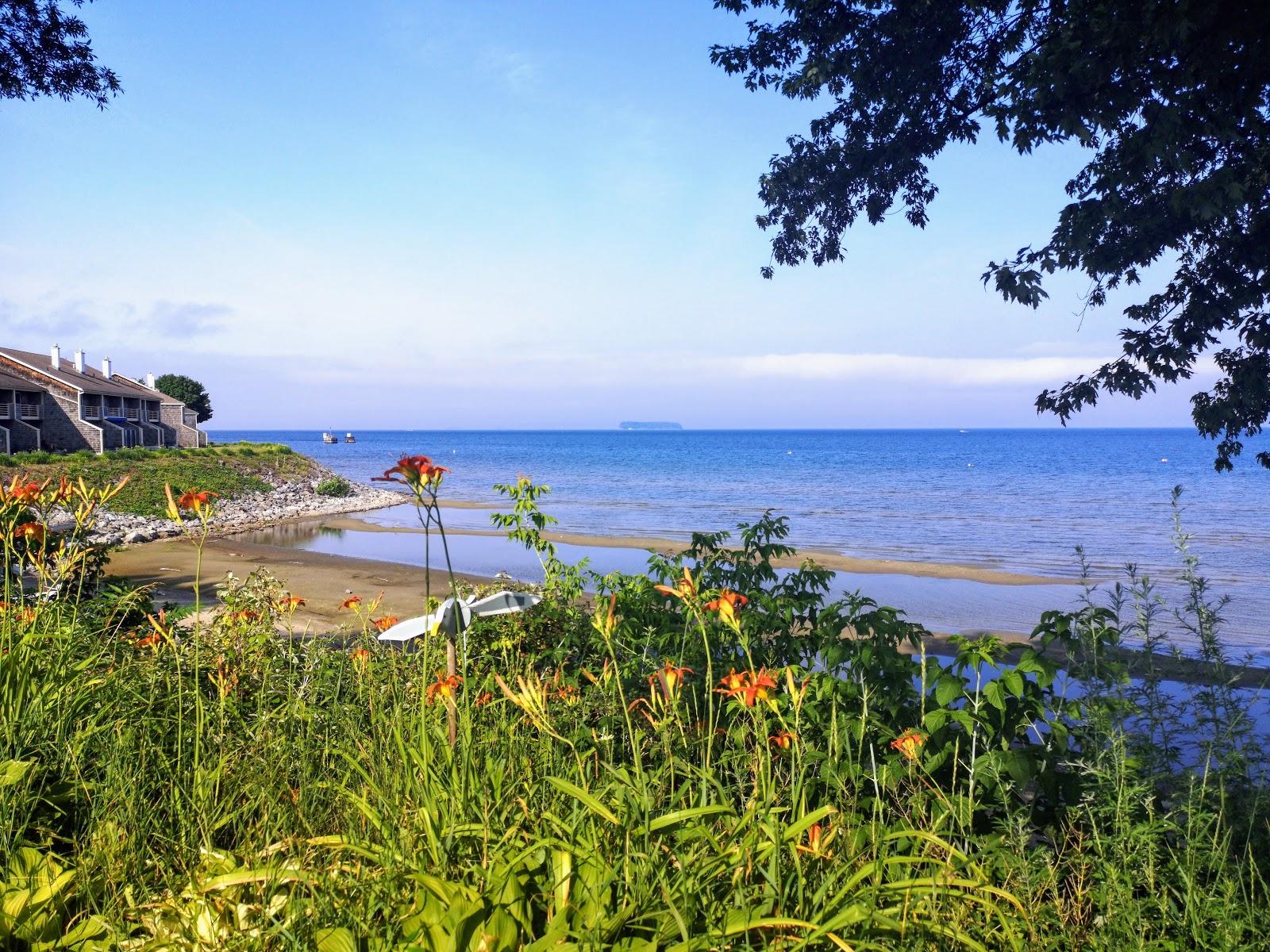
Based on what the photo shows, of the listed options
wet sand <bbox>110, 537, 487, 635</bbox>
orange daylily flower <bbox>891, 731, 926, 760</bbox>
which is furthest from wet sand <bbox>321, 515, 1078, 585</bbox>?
orange daylily flower <bbox>891, 731, 926, 760</bbox>

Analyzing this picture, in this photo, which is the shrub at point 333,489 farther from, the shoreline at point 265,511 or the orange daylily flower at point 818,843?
the orange daylily flower at point 818,843

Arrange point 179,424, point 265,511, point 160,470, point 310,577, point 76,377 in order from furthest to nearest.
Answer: point 179,424 < point 76,377 < point 160,470 < point 265,511 < point 310,577

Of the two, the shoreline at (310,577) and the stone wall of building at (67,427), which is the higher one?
the stone wall of building at (67,427)

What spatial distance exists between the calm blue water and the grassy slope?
23.2ft

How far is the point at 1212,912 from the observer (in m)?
1.76

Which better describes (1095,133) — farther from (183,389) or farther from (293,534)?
(183,389)

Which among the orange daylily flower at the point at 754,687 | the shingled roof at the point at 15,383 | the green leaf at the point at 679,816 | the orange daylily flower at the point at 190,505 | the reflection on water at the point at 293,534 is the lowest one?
the reflection on water at the point at 293,534

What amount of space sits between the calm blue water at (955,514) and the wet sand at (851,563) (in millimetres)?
545

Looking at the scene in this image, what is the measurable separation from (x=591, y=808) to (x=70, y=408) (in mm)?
46653

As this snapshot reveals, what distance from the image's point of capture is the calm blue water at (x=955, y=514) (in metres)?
14.1

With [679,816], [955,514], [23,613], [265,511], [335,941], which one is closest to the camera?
[335,941]

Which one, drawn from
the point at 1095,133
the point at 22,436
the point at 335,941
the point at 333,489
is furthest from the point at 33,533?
the point at 22,436

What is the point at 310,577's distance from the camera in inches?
585

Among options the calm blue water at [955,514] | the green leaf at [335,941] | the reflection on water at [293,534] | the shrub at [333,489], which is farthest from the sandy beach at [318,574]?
the shrub at [333,489]
